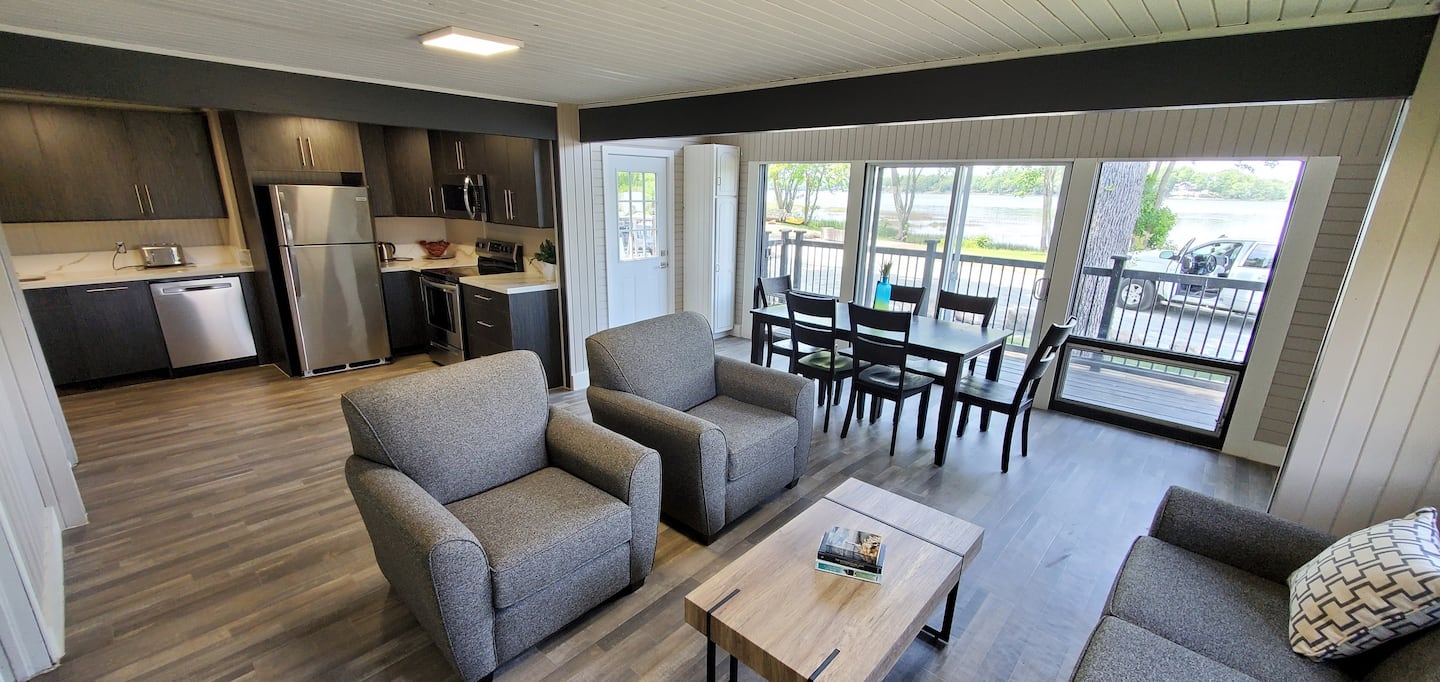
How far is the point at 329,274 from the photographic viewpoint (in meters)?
4.73

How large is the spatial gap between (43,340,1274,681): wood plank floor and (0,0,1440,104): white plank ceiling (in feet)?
7.16

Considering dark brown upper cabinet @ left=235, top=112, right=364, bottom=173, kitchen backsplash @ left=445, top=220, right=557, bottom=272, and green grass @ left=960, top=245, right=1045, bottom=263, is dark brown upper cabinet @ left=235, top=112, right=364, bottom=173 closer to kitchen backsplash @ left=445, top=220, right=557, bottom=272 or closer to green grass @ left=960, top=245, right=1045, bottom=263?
kitchen backsplash @ left=445, top=220, right=557, bottom=272

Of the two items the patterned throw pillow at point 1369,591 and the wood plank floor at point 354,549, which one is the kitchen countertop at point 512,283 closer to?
the wood plank floor at point 354,549

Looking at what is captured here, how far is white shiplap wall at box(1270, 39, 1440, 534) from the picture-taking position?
5.90ft

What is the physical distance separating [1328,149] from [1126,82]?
217 cm

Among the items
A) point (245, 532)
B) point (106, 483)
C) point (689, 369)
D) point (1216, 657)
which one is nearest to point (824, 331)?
point (689, 369)

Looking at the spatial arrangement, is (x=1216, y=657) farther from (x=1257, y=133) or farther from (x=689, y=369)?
(x=1257, y=133)

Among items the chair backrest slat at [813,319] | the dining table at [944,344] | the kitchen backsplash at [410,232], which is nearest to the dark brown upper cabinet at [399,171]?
the kitchen backsplash at [410,232]

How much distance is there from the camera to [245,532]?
2.63 m

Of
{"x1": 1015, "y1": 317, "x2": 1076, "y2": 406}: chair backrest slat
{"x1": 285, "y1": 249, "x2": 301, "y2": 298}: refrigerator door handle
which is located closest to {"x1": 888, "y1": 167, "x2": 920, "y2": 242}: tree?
{"x1": 1015, "y1": 317, "x2": 1076, "y2": 406}: chair backrest slat

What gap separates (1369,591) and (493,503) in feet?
8.65

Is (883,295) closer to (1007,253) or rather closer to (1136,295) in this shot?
(1007,253)

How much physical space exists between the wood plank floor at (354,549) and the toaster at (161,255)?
1.15 m

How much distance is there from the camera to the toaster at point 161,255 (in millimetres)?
4535
